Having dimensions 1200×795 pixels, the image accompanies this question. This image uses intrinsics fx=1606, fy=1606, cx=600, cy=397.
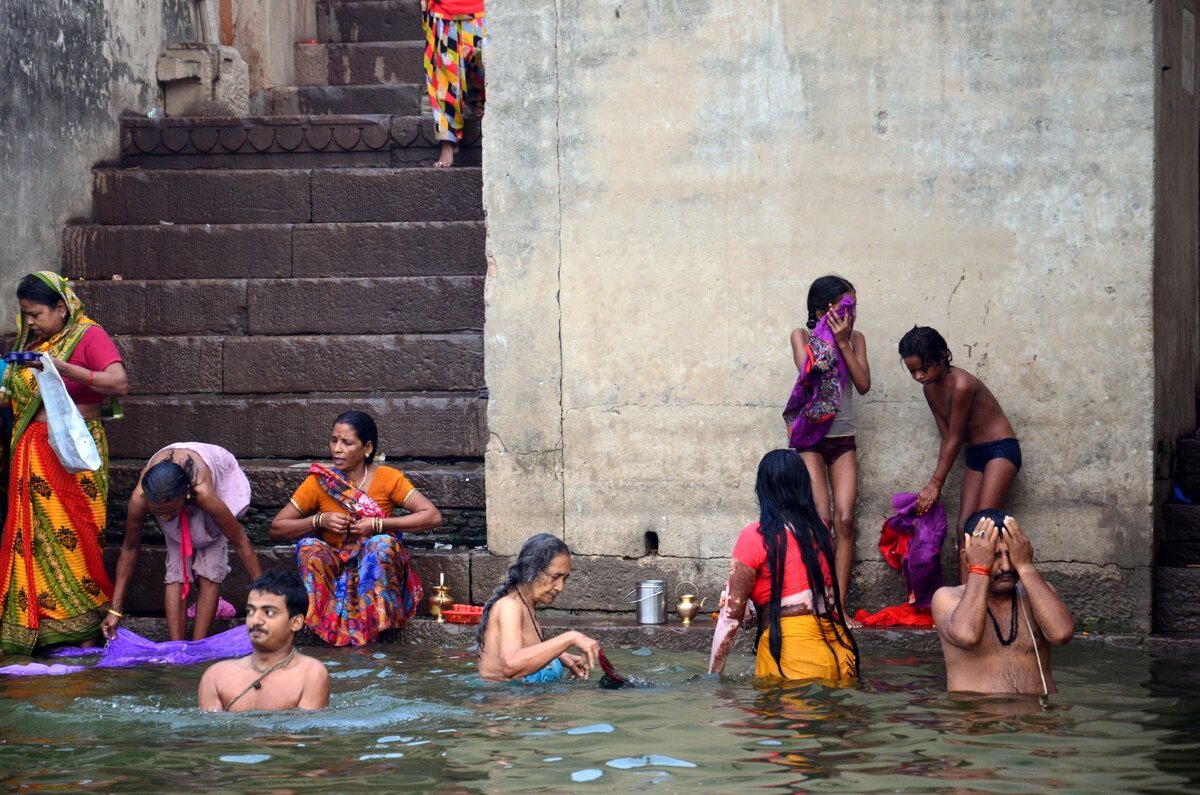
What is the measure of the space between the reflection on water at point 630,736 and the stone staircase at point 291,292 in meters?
2.42

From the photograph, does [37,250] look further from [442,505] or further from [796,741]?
[796,741]

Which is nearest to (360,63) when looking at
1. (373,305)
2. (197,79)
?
(197,79)

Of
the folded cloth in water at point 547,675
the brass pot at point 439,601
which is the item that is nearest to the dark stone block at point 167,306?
the brass pot at point 439,601

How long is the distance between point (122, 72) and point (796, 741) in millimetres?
8192

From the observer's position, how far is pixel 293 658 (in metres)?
6.66

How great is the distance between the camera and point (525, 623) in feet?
23.8

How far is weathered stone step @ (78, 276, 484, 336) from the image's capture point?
414 inches

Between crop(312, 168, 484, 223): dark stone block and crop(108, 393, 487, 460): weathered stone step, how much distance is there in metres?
1.67

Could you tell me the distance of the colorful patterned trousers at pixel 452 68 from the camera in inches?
440

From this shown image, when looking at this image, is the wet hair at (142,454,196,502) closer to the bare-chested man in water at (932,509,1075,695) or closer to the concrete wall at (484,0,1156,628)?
the concrete wall at (484,0,1156,628)

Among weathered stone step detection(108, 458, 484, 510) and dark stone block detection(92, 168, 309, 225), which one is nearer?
weathered stone step detection(108, 458, 484, 510)

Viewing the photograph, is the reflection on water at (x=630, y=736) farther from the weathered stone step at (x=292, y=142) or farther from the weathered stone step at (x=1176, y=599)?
the weathered stone step at (x=292, y=142)

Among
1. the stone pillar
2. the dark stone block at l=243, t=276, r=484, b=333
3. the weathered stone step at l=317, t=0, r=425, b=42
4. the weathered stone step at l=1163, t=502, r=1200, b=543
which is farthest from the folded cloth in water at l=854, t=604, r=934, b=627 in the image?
the weathered stone step at l=317, t=0, r=425, b=42

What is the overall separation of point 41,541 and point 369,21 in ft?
21.9
